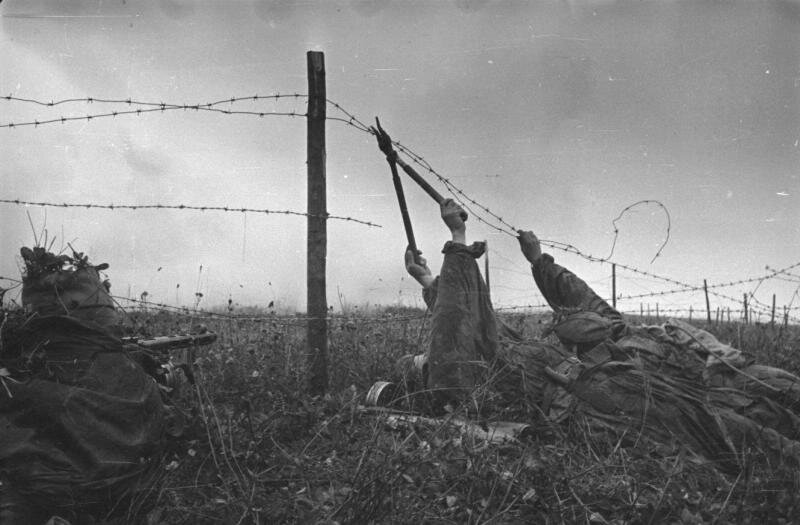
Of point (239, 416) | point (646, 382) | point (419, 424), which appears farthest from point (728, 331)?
point (239, 416)

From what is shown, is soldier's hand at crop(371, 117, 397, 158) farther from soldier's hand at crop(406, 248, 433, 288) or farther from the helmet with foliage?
the helmet with foliage

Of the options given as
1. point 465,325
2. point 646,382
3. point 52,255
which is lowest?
point 646,382

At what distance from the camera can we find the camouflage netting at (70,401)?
2.31 meters

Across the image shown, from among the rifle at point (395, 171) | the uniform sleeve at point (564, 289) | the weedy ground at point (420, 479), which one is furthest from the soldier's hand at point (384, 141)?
the weedy ground at point (420, 479)

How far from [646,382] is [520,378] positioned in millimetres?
1079

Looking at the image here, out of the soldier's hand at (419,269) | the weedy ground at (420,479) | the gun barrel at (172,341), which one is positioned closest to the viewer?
the weedy ground at (420,479)

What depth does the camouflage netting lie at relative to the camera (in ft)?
7.57

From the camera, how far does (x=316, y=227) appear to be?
467cm

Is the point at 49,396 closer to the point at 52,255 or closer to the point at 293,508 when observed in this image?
the point at 52,255

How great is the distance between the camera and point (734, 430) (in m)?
3.74

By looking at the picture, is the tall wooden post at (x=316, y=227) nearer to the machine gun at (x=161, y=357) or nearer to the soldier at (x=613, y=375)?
the soldier at (x=613, y=375)

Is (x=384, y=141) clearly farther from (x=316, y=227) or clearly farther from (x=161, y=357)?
(x=161, y=357)

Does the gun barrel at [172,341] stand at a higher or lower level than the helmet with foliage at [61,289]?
lower

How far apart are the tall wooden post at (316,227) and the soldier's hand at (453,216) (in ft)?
3.59
